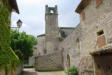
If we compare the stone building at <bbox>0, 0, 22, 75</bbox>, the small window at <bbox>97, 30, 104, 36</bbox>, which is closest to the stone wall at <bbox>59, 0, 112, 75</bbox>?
the small window at <bbox>97, 30, 104, 36</bbox>

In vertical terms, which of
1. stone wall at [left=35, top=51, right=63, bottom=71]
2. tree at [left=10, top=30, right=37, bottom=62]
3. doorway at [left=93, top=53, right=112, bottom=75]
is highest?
tree at [left=10, top=30, right=37, bottom=62]

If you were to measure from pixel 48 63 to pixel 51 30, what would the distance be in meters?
8.10

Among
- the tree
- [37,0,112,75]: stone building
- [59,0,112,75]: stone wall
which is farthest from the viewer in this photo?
the tree

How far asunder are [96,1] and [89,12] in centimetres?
105

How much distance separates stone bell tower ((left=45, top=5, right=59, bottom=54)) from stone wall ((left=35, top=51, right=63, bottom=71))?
4.58m

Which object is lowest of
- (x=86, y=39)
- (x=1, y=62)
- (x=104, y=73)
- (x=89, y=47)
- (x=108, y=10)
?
(x=104, y=73)

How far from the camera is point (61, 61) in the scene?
19000 millimetres

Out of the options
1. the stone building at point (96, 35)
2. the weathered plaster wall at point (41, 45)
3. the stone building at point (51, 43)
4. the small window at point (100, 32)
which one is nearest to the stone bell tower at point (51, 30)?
the stone building at point (51, 43)

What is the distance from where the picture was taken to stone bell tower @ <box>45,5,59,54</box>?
23.4 meters

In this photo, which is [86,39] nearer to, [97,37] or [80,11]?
[97,37]

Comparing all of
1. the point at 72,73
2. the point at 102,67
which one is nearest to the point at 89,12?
the point at 102,67

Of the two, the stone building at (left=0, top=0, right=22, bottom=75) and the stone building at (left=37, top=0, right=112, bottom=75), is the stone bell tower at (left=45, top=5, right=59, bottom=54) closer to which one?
the stone building at (left=37, top=0, right=112, bottom=75)

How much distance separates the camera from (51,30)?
79.5ft

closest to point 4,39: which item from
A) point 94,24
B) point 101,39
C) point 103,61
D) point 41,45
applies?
point 103,61
